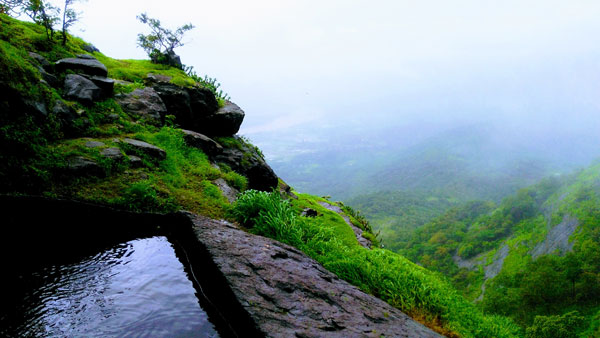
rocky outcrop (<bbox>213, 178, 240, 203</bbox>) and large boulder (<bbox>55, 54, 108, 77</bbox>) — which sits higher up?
large boulder (<bbox>55, 54, 108, 77</bbox>)

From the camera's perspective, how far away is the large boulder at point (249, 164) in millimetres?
13312

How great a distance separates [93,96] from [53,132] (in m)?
2.63

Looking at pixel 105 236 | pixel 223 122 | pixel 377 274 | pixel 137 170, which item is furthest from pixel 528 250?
pixel 105 236

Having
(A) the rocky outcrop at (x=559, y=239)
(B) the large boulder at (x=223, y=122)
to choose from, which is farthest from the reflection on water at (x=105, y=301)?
(A) the rocky outcrop at (x=559, y=239)

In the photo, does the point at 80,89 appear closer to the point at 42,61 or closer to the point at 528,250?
the point at 42,61

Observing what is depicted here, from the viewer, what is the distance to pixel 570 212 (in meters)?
99.7

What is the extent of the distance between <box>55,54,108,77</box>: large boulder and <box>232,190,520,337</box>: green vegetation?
740 centimetres

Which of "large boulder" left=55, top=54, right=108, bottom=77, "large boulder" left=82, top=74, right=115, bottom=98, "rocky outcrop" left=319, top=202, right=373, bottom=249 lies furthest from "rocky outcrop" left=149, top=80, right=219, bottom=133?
"rocky outcrop" left=319, top=202, right=373, bottom=249

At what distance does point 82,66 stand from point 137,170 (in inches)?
202

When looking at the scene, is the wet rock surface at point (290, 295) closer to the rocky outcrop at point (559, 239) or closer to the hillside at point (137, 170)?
the hillside at point (137, 170)

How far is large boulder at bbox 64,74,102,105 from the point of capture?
9797 millimetres

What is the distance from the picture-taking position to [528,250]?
92.2 metres

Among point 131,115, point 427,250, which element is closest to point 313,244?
point 131,115

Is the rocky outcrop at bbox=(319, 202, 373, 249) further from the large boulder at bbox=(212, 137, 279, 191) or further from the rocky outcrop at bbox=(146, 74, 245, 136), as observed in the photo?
the rocky outcrop at bbox=(146, 74, 245, 136)
